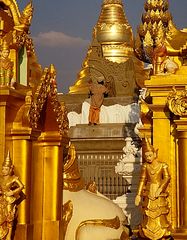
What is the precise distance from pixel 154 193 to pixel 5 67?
370cm

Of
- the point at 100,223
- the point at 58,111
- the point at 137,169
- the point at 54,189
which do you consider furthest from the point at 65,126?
the point at 137,169

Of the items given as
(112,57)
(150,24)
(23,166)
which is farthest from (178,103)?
(112,57)

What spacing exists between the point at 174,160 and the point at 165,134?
48 cm

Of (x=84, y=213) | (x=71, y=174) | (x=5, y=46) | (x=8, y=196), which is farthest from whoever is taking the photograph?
(x=71, y=174)

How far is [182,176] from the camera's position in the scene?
9.76m

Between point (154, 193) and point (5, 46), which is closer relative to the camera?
point (5, 46)

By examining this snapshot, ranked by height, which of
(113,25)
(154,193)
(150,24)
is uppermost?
(113,25)

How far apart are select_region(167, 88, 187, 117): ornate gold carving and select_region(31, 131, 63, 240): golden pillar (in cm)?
240

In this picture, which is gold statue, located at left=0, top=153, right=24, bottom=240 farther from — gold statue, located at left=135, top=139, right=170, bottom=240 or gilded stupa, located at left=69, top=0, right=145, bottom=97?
gilded stupa, located at left=69, top=0, right=145, bottom=97

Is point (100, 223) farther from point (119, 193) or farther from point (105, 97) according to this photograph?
point (105, 97)

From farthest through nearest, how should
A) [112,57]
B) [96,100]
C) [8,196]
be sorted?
[112,57]
[96,100]
[8,196]

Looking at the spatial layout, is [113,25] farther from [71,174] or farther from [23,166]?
[23,166]

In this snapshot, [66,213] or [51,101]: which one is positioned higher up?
[51,101]

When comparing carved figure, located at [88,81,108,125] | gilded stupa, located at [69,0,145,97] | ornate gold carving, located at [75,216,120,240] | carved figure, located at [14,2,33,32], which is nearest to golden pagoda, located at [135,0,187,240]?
ornate gold carving, located at [75,216,120,240]
